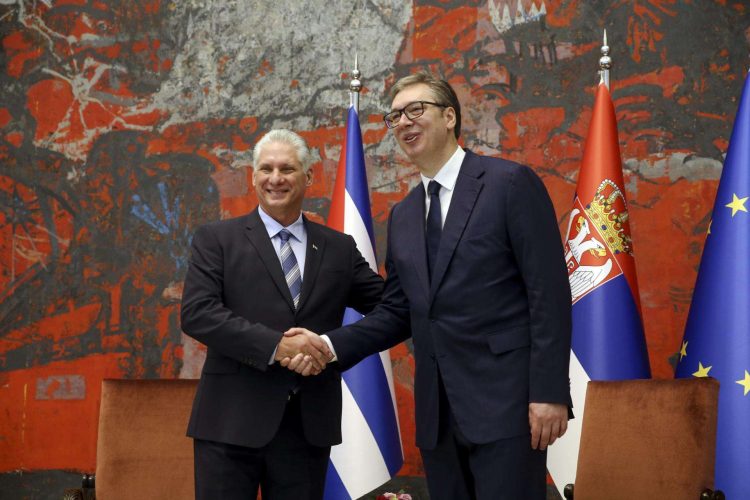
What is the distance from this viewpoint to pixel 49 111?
496 centimetres

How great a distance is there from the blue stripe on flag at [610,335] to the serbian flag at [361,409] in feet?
3.33

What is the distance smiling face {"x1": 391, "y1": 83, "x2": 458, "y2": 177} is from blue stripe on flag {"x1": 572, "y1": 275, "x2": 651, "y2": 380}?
1537mm

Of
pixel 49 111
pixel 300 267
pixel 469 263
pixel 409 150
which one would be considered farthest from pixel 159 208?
pixel 469 263

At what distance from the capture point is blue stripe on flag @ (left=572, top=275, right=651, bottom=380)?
3656 millimetres

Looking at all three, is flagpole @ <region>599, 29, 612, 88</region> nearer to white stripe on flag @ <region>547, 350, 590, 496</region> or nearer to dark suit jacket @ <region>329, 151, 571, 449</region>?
white stripe on flag @ <region>547, 350, 590, 496</region>

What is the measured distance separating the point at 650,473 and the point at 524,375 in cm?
126

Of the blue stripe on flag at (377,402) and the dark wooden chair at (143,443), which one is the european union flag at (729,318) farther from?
the dark wooden chair at (143,443)

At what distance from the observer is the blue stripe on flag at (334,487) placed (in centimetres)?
386

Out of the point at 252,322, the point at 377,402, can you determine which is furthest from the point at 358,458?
the point at 252,322

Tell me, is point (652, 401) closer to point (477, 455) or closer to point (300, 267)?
point (477, 455)

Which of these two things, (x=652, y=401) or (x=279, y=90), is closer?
(x=652, y=401)

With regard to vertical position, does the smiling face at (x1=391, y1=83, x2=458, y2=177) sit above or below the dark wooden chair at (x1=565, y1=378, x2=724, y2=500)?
above

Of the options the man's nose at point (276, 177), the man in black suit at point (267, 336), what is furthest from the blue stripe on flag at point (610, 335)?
the man's nose at point (276, 177)

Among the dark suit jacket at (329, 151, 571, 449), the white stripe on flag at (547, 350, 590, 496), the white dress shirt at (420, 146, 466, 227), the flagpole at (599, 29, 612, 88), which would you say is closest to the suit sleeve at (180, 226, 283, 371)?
the dark suit jacket at (329, 151, 571, 449)
